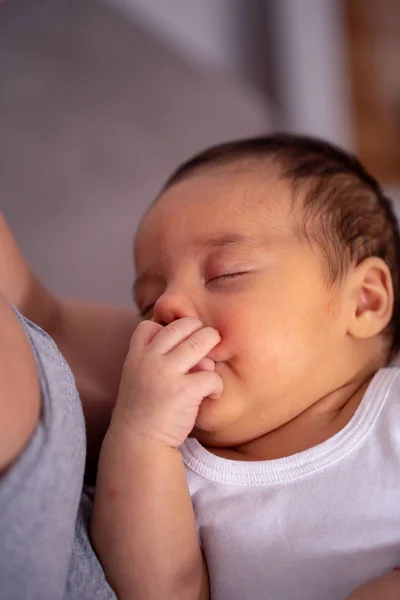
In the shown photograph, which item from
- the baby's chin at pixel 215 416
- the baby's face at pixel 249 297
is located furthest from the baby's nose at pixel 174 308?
the baby's chin at pixel 215 416

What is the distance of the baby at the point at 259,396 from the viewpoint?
647mm

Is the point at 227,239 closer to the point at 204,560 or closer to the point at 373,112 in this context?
the point at 204,560

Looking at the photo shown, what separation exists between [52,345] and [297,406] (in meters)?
0.33

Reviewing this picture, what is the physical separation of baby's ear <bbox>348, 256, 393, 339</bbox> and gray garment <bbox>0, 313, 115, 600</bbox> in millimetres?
412

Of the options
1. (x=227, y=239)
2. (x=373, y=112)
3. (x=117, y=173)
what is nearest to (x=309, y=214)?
(x=227, y=239)

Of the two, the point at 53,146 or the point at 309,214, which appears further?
the point at 53,146

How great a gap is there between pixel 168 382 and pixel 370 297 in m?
0.33

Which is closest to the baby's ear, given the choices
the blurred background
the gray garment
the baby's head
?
the baby's head

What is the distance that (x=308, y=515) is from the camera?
67cm

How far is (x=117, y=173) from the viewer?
1.54 m

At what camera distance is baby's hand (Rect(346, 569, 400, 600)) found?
1.81ft

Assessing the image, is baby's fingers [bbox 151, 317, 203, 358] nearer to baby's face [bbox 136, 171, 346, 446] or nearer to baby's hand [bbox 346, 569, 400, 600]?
baby's face [bbox 136, 171, 346, 446]

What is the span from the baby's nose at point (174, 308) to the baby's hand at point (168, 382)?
0.03m

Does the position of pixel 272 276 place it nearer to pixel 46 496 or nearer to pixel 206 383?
pixel 206 383
